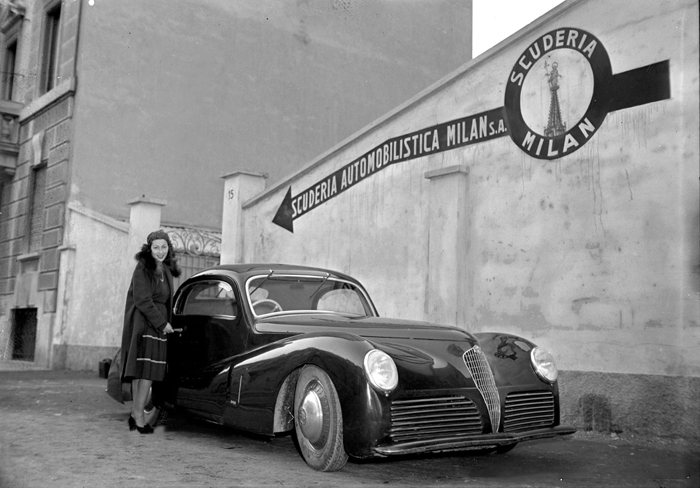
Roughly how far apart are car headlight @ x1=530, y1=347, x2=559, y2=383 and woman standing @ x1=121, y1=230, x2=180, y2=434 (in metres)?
2.74

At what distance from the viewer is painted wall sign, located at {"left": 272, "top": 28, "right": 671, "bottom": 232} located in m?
6.09

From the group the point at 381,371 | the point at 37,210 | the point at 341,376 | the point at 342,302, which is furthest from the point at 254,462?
the point at 37,210

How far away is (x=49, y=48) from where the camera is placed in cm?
1486

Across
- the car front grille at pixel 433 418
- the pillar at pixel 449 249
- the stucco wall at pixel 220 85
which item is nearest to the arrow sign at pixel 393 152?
the pillar at pixel 449 249

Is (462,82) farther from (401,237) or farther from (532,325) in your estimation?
(532,325)

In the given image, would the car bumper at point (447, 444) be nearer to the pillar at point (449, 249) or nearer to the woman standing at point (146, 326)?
the woman standing at point (146, 326)

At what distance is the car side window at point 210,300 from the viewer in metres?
5.51

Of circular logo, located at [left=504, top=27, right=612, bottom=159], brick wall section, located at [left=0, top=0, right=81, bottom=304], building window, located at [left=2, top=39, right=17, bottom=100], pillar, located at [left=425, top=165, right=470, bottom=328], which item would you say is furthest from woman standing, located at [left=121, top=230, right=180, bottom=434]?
building window, located at [left=2, top=39, right=17, bottom=100]

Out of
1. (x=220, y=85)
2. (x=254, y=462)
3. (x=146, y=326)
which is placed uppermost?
(x=220, y=85)

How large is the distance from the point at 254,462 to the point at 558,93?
169 inches

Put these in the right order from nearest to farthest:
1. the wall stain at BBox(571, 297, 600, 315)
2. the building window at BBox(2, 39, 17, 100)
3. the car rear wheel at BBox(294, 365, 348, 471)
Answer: the car rear wheel at BBox(294, 365, 348, 471)
the wall stain at BBox(571, 297, 600, 315)
the building window at BBox(2, 39, 17, 100)

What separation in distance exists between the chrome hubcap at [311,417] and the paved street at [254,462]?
0.73ft

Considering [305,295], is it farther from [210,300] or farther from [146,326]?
[146,326]

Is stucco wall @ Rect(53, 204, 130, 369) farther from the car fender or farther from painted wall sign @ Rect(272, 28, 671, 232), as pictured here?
the car fender
